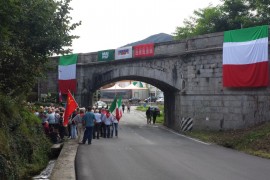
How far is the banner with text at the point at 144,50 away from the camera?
1097 inches

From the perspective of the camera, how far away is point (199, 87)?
2406 centimetres

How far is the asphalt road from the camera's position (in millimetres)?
10212

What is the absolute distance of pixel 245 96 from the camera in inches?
816

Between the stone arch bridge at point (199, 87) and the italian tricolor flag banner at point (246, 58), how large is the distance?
50cm

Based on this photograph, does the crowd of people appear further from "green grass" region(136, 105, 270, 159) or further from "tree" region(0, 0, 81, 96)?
"green grass" region(136, 105, 270, 159)

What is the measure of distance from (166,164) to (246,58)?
33.6ft

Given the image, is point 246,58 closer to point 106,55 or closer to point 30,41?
point 30,41

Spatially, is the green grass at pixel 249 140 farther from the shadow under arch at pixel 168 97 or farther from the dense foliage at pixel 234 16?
the dense foliage at pixel 234 16

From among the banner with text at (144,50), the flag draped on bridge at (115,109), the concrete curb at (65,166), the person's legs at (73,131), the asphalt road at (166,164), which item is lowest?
the asphalt road at (166,164)

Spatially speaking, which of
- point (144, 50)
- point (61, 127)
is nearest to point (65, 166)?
point (61, 127)

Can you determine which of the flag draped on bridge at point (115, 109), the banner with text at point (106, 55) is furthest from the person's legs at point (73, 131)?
the banner with text at point (106, 55)

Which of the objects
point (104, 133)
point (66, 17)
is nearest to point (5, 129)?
point (66, 17)

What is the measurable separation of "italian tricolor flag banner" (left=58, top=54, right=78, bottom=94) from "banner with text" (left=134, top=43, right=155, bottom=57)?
7361 millimetres

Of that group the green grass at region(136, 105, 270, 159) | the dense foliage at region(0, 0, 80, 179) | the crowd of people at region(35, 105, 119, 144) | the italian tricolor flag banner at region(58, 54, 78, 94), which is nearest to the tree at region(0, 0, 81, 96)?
the dense foliage at region(0, 0, 80, 179)
